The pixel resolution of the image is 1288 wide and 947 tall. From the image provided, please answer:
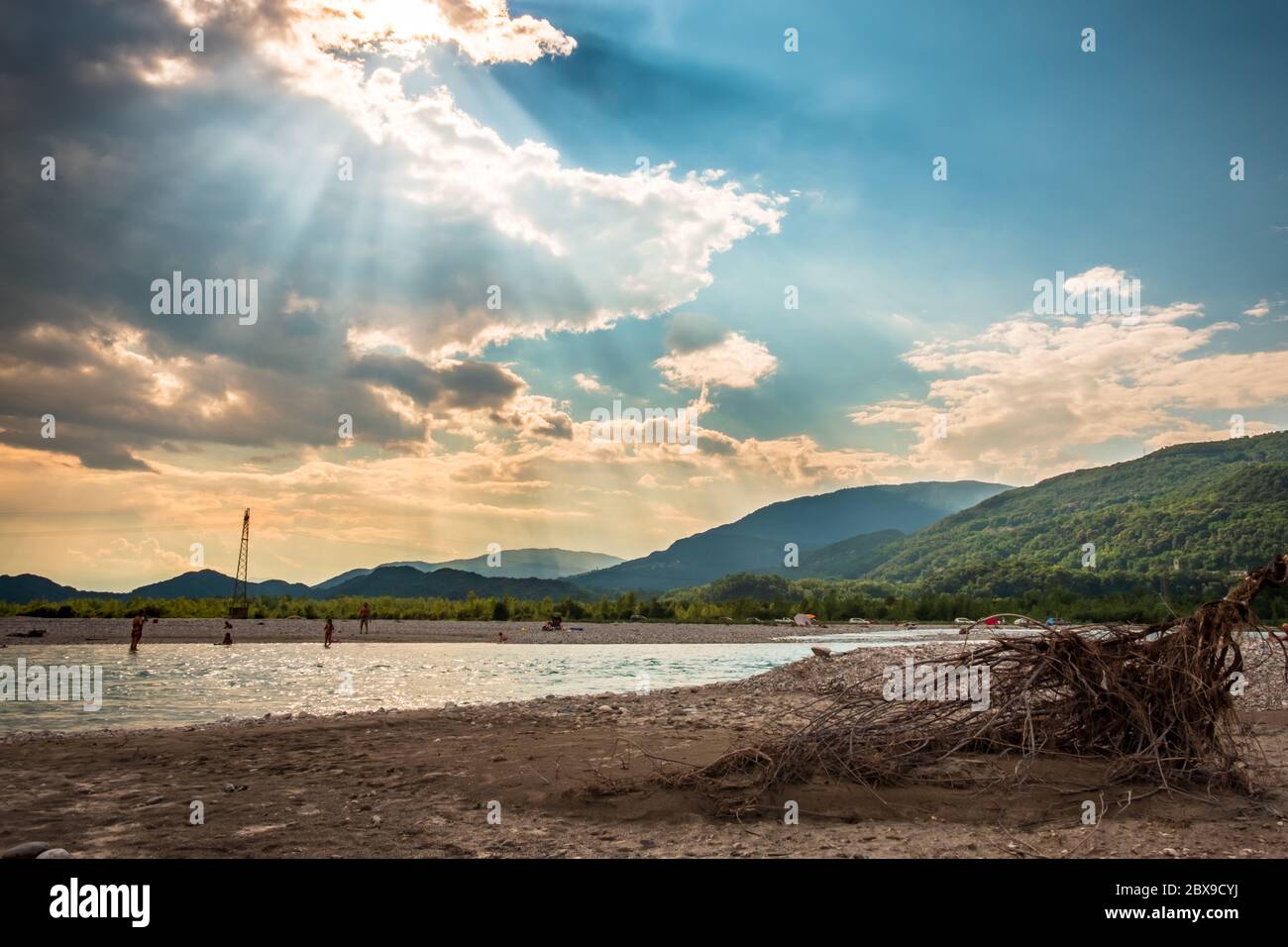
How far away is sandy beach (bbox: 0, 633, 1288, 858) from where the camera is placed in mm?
8117

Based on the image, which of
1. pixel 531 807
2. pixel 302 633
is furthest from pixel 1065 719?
pixel 302 633

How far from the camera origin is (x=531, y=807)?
10070 millimetres

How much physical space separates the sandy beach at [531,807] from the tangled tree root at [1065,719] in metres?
0.35

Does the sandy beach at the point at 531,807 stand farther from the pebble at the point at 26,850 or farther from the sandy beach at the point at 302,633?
the sandy beach at the point at 302,633

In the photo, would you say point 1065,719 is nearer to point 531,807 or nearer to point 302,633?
point 531,807

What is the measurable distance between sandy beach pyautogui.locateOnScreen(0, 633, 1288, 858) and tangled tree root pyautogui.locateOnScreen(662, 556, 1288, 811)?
0.35 metres

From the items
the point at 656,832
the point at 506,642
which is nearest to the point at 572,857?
the point at 656,832

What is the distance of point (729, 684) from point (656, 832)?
62.5ft

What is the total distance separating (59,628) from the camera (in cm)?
6844

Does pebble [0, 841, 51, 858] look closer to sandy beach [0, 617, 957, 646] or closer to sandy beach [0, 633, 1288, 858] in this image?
sandy beach [0, 633, 1288, 858]

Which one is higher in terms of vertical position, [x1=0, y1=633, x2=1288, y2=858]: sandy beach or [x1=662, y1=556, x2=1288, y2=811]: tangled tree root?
[x1=662, y1=556, x2=1288, y2=811]: tangled tree root

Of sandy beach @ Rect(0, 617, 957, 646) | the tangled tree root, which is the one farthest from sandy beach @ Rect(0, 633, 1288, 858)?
sandy beach @ Rect(0, 617, 957, 646)

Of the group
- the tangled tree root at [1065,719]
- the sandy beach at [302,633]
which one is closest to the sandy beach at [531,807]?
the tangled tree root at [1065,719]
